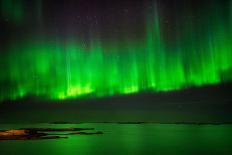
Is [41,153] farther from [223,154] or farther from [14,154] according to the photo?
[223,154]

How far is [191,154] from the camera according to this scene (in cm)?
2344

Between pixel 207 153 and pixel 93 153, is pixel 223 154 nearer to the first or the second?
pixel 207 153

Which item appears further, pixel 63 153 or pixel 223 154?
pixel 63 153

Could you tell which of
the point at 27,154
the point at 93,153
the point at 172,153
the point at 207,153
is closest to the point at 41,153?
the point at 27,154

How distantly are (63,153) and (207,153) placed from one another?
27.6 feet

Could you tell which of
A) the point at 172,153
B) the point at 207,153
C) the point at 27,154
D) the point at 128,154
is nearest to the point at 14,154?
the point at 27,154

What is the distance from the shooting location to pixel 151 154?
24.2 metres

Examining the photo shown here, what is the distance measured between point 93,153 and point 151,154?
11.5ft

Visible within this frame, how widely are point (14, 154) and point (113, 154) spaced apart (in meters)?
5.73

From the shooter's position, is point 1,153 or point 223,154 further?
point 1,153

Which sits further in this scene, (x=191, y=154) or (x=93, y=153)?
(x=93, y=153)

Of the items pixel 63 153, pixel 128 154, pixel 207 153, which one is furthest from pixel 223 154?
pixel 63 153

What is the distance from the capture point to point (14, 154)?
Result: 24328mm

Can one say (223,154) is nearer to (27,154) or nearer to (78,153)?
(78,153)
